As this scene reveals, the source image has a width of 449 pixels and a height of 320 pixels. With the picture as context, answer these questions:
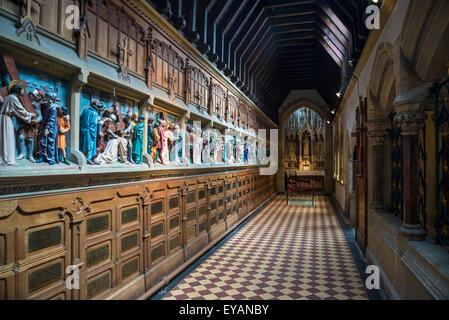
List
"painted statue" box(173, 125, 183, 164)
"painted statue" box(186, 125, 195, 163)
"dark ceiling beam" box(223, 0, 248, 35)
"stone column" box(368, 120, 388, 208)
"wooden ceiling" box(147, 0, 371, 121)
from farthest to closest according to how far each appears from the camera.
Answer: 1. "dark ceiling beam" box(223, 0, 248, 35)
2. "wooden ceiling" box(147, 0, 371, 121)
3. "painted statue" box(186, 125, 195, 163)
4. "stone column" box(368, 120, 388, 208)
5. "painted statue" box(173, 125, 183, 164)

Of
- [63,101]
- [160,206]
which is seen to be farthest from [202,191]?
[63,101]

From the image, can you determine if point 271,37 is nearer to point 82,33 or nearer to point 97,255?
point 82,33

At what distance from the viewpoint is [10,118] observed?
8.76 ft

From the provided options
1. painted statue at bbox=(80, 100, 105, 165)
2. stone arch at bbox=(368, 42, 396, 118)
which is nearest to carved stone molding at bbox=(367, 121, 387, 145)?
stone arch at bbox=(368, 42, 396, 118)

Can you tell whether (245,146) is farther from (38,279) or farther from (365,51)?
(38,279)

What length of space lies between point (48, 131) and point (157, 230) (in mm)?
2673

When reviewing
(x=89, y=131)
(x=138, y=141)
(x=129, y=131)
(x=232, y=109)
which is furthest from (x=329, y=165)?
(x=89, y=131)

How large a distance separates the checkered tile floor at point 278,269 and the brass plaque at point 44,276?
2097 mm

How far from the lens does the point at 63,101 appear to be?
3.34 metres

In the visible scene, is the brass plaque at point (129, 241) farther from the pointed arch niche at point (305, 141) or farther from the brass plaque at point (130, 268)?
the pointed arch niche at point (305, 141)

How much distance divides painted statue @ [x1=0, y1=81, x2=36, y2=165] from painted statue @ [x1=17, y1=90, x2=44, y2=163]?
3.3 inches

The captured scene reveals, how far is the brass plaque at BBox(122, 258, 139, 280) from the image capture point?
165 inches

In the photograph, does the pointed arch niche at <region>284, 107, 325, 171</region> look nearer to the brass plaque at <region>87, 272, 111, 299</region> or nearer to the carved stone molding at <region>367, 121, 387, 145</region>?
the carved stone molding at <region>367, 121, 387, 145</region>

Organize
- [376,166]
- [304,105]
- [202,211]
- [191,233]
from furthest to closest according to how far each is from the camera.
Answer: [304,105] < [202,211] < [191,233] < [376,166]
